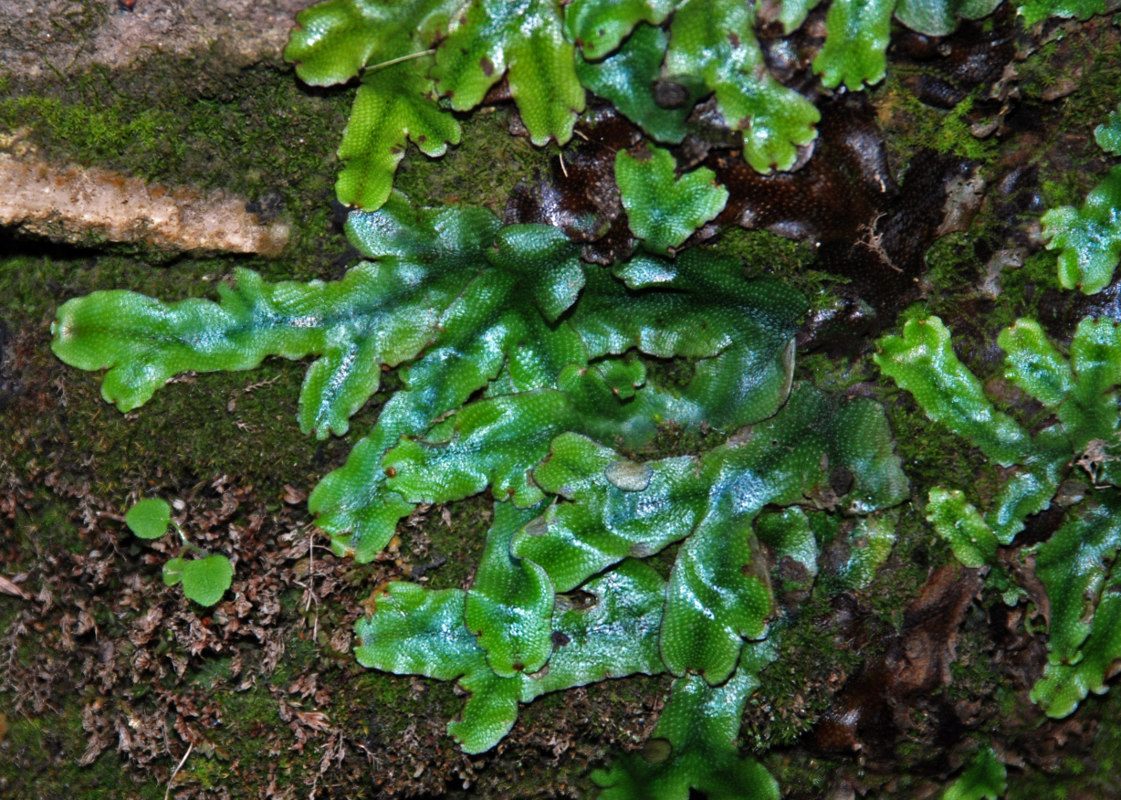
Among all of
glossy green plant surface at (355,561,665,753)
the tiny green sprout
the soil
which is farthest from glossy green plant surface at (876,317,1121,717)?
the tiny green sprout

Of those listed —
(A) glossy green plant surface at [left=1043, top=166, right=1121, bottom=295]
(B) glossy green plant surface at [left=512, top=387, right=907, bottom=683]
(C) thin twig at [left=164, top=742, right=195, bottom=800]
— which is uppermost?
(A) glossy green plant surface at [left=1043, top=166, right=1121, bottom=295]

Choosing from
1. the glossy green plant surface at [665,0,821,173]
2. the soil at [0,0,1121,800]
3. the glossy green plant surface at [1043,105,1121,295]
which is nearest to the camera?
the glossy green plant surface at [665,0,821,173]

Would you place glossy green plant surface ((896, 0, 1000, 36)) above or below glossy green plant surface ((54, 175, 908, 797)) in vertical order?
above

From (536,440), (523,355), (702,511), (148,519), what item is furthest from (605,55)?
(148,519)

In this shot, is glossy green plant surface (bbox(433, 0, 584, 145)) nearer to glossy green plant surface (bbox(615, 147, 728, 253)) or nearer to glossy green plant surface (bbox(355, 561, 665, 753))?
glossy green plant surface (bbox(615, 147, 728, 253))

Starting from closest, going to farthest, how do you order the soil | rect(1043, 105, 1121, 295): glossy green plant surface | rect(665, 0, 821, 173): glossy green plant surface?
1. rect(665, 0, 821, 173): glossy green plant surface
2. the soil
3. rect(1043, 105, 1121, 295): glossy green plant surface

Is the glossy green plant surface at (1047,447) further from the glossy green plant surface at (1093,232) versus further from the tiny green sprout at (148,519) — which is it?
the tiny green sprout at (148,519)

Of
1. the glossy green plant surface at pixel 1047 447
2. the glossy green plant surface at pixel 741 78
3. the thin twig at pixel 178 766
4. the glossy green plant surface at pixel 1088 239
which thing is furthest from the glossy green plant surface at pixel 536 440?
the glossy green plant surface at pixel 1088 239
